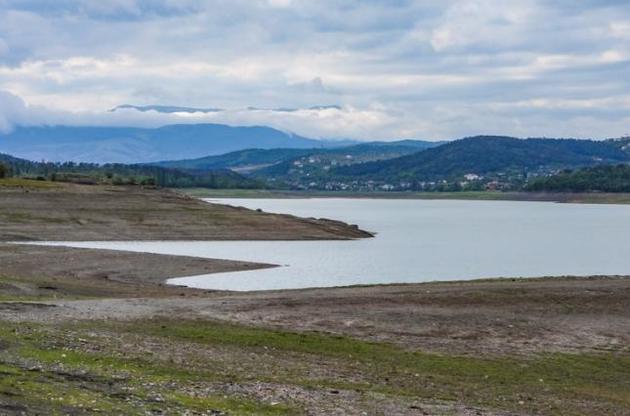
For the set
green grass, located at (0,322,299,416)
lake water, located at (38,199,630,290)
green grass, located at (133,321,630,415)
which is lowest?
lake water, located at (38,199,630,290)

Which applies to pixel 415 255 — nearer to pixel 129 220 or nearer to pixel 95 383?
pixel 129 220

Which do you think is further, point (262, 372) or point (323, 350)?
point (323, 350)

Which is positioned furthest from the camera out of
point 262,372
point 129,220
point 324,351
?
point 129,220

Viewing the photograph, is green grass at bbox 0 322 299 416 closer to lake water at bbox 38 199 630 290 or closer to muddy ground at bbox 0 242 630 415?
muddy ground at bbox 0 242 630 415

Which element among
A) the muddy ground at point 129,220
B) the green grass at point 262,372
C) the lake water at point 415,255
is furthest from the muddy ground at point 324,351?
the muddy ground at point 129,220

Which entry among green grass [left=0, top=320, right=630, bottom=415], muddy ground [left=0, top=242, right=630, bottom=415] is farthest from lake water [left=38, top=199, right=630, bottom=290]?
green grass [left=0, top=320, right=630, bottom=415]

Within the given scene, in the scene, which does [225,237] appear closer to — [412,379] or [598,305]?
[598,305]

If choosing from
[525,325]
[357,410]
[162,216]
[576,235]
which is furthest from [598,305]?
[576,235]

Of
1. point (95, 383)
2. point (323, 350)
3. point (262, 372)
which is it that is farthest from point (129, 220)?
point (95, 383)

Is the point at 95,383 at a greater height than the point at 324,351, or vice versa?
the point at 95,383

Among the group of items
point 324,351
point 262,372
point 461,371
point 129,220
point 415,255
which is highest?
point 129,220

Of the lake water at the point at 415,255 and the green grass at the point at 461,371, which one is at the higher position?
the green grass at the point at 461,371

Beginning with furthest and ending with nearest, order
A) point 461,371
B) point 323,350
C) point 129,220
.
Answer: point 129,220 < point 323,350 < point 461,371

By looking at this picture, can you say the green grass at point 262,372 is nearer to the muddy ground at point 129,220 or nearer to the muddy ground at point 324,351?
the muddy ground at point 324,351
